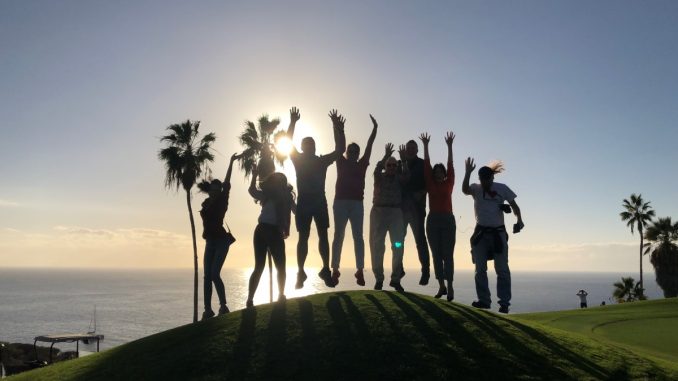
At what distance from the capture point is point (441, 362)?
703 cm

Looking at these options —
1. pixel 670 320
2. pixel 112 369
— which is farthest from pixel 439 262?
pixel 670 320

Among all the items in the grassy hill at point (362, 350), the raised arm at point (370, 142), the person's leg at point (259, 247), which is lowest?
the grassy hill at point (362, 350)

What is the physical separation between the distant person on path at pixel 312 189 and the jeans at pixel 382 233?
1195 mm

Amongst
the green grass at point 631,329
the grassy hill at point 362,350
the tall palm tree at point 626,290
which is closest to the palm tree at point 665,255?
the tall palm tree at point 626,290

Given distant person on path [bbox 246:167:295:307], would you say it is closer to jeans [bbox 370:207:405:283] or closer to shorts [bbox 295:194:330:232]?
shorts [bbox 295:194:330:232]

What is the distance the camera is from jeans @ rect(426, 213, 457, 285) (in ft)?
34.5

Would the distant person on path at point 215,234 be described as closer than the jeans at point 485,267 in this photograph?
No

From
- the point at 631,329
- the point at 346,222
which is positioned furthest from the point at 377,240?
the point at 631,329

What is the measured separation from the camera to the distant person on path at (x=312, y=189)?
9906mm

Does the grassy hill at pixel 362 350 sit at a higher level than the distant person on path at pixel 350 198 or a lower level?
lower

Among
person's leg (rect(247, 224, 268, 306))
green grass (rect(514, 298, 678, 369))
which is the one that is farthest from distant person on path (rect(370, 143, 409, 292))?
green grass (rect(514, 298, 678, 369))

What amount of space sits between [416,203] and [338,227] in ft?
6.63

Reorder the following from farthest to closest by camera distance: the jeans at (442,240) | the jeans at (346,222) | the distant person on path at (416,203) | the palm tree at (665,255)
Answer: the palm tree at (665,255)
the distant person on path at (416,203)
the jeans at (442,240)
the jeans at (346,222)

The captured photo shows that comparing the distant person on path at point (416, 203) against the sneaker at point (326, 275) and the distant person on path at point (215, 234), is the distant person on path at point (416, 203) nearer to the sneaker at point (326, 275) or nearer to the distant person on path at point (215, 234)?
the sneaker at point (326, 275)
